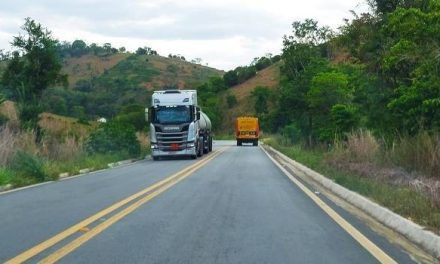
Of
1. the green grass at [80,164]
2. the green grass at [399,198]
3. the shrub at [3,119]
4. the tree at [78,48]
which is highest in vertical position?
the tree at [78,48]

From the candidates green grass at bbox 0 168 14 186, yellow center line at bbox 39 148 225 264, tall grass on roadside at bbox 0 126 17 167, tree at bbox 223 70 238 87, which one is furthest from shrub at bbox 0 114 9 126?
tree at bbox 223 70 238 87

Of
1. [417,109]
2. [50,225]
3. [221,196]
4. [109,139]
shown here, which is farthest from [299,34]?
[50,225]

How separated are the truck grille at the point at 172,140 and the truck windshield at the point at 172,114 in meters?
0.66

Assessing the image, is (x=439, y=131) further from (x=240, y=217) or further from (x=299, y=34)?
(x=299, y=34)

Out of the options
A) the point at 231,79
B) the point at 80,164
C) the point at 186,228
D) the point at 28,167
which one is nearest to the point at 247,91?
the point at 231,79

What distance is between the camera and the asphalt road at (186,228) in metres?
7.73

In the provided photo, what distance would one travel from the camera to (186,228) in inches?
384

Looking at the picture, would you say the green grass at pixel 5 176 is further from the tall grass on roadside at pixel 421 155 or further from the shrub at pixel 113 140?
the shrub at pixel 113 140

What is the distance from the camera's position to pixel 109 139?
35.1 m

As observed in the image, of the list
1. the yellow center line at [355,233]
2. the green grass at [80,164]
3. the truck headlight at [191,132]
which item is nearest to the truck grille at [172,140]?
the truck headlight at [191,132]

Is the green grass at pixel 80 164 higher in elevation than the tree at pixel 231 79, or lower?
lower

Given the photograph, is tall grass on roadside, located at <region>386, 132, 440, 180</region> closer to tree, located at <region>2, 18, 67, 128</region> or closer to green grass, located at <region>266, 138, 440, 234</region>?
green grass, located at <region>266, 138, 440, 234</region>

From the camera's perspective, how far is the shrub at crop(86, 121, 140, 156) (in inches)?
1344

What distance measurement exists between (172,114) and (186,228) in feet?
84.4
